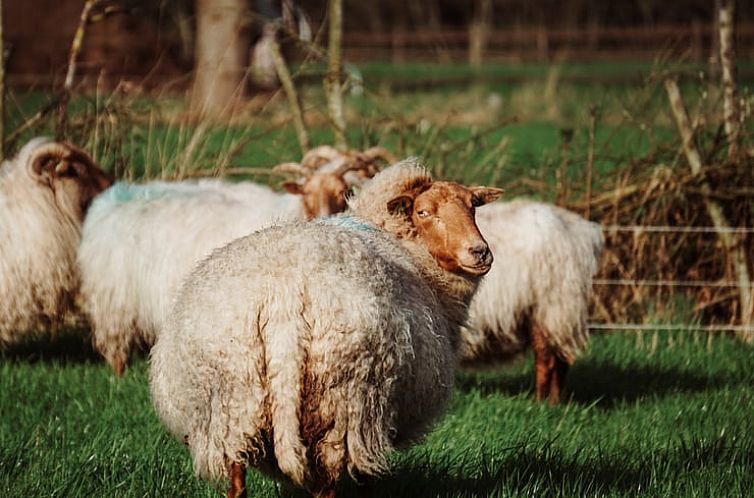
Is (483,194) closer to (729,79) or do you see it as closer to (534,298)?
(534,298)

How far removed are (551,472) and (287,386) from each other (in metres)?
1.62

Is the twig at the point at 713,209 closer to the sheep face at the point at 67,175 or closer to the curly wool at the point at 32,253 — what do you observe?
the sheep face at the point at 67,175

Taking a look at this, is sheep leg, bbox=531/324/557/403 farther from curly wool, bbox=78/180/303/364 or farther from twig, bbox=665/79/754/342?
twig, bbox=665/79/754/342

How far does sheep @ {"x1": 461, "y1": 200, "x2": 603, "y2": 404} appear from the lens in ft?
21.8

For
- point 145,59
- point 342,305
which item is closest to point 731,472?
point 342,305

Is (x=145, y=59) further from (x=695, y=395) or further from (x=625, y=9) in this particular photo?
(x=625, y=9)

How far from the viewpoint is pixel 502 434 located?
5.42 meters

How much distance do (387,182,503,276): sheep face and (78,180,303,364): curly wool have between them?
2004mm

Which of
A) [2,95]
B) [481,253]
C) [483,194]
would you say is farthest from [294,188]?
[2,95]

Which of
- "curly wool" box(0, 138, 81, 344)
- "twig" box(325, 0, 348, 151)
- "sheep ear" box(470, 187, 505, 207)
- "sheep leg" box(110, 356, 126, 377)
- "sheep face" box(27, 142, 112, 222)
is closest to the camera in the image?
"sheep ear" box(470, 187, 505, 207)

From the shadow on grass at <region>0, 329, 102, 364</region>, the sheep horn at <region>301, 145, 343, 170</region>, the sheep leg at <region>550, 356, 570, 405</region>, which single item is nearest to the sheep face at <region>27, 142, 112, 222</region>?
the shadow on grass at <region>0, 329, 102, 364</region>

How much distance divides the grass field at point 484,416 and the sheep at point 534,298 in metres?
0.26

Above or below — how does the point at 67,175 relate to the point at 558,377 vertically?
above

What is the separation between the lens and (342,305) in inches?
137
